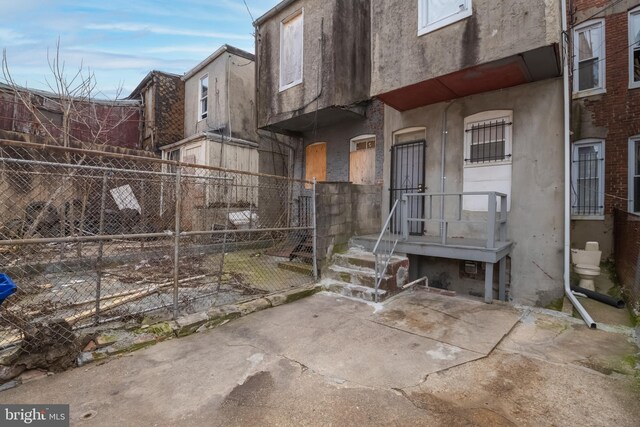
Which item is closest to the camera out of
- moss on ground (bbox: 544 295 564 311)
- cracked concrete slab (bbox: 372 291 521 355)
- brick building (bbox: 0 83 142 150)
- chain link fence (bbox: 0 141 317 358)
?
chain link fence (bbox: 0 141 317 358)

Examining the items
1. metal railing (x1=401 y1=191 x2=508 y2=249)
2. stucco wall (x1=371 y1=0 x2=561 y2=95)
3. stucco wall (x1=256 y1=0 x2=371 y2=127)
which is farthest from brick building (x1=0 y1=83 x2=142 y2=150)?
metal railing (x1=401 y1=191 x2=508 y2=249)

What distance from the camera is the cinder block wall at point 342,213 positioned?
5879mm

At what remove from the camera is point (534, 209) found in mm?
5555

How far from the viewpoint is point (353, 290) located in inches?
207

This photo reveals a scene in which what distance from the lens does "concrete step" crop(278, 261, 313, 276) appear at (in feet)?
21.0

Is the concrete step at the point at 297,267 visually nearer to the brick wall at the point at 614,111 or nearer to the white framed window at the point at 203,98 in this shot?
the brick wall at the point at 614,111

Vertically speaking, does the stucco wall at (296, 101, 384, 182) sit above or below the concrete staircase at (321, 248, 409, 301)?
above

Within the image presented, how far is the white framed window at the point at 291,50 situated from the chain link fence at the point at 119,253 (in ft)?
11.0

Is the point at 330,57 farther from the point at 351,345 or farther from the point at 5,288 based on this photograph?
the point at 5,288

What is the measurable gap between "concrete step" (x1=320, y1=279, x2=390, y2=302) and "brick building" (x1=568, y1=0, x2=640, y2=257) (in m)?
6.44

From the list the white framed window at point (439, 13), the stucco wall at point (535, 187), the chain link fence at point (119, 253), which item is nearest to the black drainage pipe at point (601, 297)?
the stucco wall at point (535, 187)

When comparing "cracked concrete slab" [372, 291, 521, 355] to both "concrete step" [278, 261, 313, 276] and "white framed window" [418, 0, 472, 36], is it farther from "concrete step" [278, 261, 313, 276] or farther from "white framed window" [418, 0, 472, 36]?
"white framed window" [418, 0, 472, 36]

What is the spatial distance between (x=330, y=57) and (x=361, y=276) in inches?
209

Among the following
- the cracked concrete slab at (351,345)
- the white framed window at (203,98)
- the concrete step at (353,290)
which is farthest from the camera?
the white framed window at (203,98)
